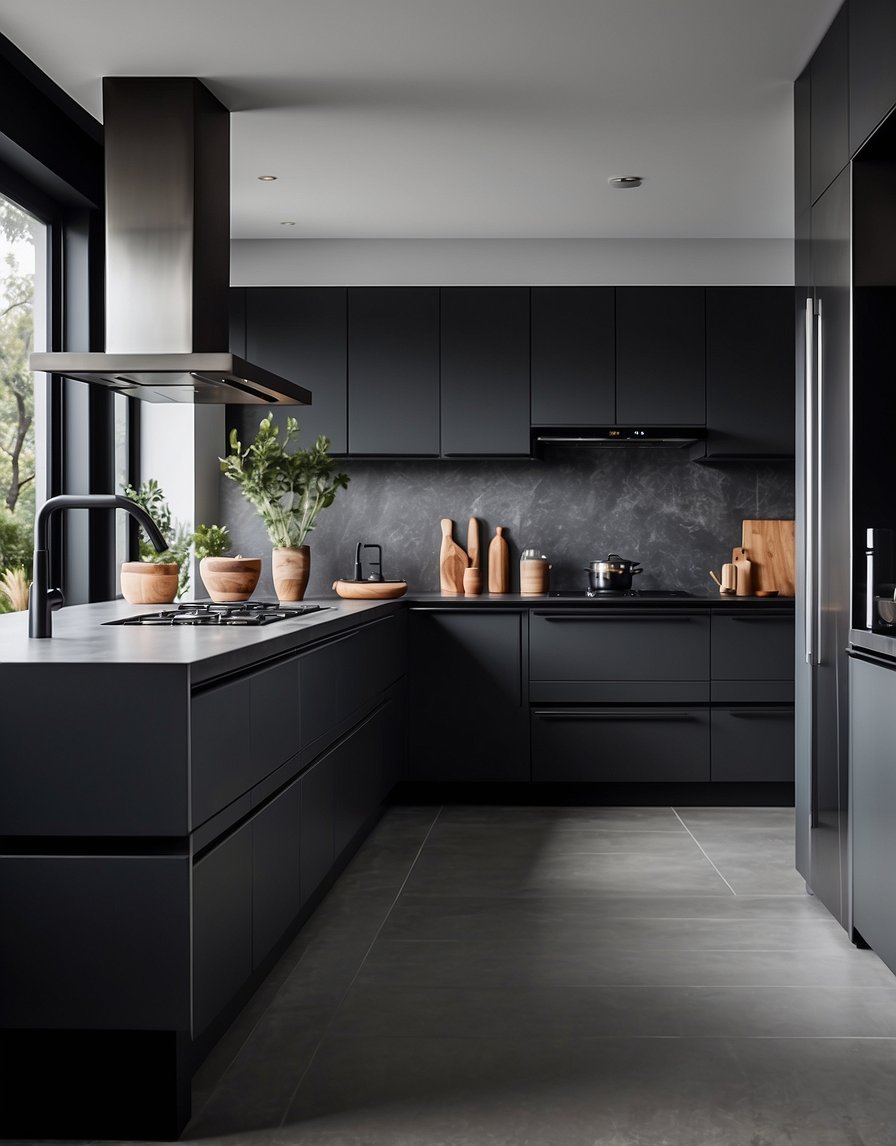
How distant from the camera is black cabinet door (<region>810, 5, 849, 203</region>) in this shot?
316 cm

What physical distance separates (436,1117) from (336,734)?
1.62 meters

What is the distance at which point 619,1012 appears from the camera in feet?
A: 8.93

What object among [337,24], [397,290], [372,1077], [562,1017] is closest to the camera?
[372,1077]

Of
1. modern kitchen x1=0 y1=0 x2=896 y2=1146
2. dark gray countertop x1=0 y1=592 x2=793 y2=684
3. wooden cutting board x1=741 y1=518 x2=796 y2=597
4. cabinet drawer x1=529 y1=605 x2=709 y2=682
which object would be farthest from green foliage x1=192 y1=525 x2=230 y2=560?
wooden cutting board x1=741 y1=518 x2=796 y2=597

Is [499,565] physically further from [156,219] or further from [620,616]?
[156,219]

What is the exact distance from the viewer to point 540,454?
→ 5.77 meters

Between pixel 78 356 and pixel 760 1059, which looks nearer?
pixel 760 1059

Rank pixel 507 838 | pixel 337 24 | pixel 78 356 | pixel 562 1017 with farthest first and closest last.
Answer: pixel 507 838 < pixel 78 356 < pixel 337 24 < pixel 562 1017

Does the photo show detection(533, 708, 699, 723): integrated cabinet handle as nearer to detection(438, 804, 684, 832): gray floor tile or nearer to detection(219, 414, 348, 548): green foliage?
detection(438, 804, 684, 832): gray floor tile

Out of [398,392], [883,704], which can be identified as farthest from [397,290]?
[883,704]

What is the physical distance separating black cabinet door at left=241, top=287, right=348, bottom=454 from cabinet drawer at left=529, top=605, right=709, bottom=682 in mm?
1394

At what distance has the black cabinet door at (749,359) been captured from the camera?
17.9ft

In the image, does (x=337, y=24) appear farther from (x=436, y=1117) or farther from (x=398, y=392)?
(x=436, y=1117)

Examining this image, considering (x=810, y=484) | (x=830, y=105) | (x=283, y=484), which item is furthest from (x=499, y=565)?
(x=830, y=105)
